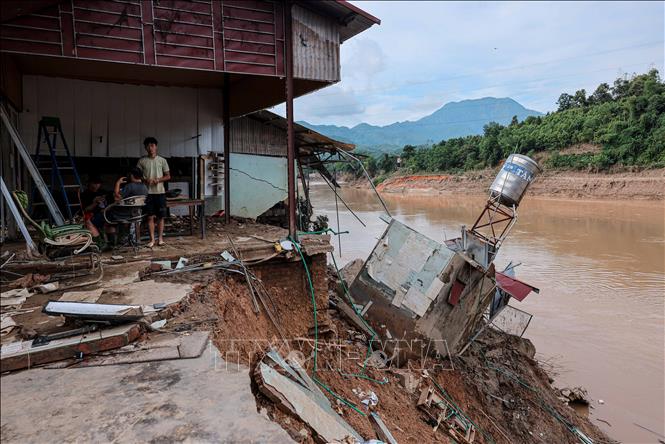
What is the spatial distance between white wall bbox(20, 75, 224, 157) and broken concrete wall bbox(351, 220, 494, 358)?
469 cm

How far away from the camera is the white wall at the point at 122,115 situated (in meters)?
7.54

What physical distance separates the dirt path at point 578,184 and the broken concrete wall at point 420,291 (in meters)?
29.3

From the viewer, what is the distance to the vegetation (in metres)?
30.5

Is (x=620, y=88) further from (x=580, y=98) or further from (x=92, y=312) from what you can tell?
(x=92, y=312)

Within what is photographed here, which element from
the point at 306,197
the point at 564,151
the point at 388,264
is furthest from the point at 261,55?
the point at 564,151

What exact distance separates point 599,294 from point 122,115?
14945 mm

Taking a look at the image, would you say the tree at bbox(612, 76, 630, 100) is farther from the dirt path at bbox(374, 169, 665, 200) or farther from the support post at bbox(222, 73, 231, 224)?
the support post at bbox(222, 73, 231, 224)

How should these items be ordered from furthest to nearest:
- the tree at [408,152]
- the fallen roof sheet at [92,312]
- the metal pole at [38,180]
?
1. the tree at [408,152]
2. the metal pole at [38,180]
3. the fallen roof sheet at [92,312]

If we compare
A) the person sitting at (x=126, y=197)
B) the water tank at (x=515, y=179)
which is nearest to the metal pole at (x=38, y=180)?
the person sitting at (x=126, y=197)

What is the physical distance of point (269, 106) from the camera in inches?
319

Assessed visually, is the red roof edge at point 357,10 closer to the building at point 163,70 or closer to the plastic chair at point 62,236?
the building at point 163,70

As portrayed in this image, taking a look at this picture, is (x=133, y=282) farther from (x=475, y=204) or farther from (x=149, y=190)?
(x=475, y=204)

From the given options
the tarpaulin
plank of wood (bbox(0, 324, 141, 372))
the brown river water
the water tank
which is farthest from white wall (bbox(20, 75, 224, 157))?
the brown river water

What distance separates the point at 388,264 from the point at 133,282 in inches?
171
